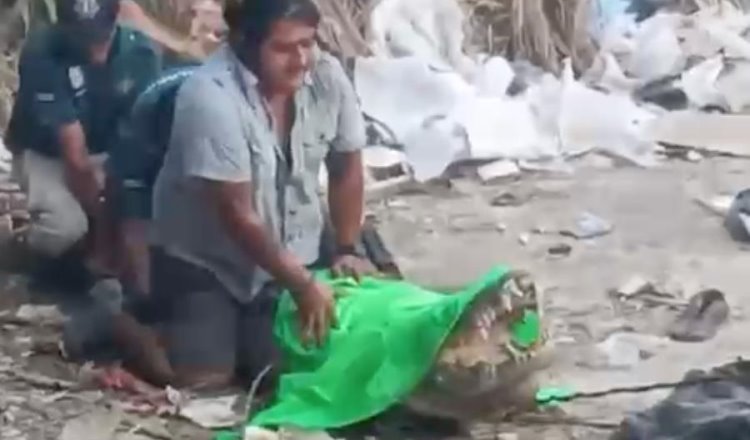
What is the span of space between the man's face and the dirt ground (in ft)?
0.64

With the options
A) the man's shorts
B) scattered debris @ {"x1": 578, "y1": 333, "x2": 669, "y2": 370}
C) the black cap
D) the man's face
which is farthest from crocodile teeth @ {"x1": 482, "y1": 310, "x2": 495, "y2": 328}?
the black cap

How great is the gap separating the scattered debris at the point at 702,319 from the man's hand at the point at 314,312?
422 millimetres

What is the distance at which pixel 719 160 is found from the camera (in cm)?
231

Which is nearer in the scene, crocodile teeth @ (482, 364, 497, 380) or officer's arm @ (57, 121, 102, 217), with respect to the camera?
crocodile teeth @ (482, 364, 497, 380)

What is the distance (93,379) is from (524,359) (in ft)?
1.74

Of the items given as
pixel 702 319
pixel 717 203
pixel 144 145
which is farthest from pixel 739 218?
pixel 144 145

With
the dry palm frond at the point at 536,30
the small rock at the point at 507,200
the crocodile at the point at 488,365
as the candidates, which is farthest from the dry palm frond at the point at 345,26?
the crocodile at the point at 488,365

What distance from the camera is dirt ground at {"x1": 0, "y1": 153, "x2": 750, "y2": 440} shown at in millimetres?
2227

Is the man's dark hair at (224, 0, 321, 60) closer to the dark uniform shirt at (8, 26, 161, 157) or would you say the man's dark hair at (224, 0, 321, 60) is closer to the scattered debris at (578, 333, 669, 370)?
the dark uniform shirt at (8, 26, 161, 157)

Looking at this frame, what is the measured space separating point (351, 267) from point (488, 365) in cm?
22

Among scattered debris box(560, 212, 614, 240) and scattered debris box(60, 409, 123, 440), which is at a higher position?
scattered debris box(560, 212, 614, 240)

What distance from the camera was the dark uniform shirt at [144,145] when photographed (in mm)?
2207

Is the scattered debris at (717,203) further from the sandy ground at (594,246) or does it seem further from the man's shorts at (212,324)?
the man's shorts at (212,324)

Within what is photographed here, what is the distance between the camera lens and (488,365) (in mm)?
2152
